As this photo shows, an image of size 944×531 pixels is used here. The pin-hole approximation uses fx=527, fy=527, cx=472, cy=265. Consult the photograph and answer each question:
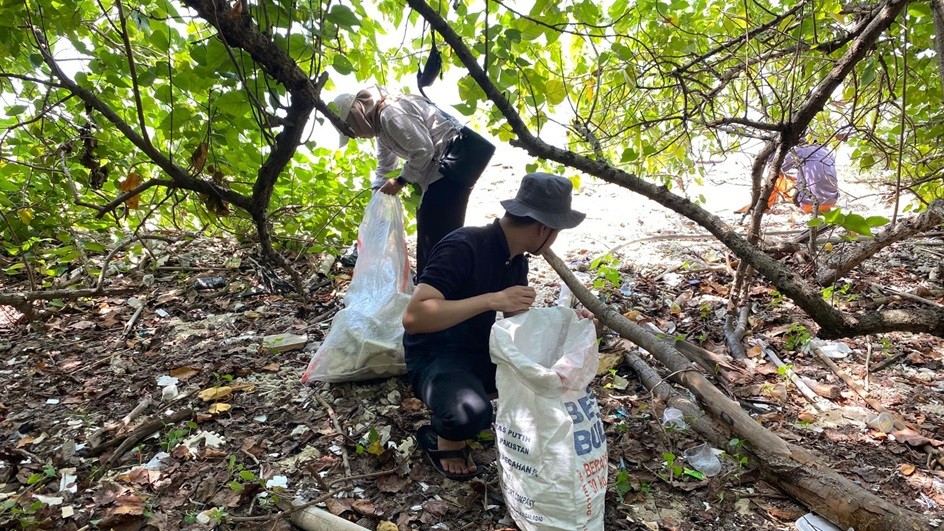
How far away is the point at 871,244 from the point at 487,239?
2.10 metres

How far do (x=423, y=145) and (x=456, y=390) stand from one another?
137cm

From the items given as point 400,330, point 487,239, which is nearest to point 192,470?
point 400,330

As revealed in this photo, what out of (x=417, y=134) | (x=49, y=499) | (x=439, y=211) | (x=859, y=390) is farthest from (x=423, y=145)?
(x=859, y=390)

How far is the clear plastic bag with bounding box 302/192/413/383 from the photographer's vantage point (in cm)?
267

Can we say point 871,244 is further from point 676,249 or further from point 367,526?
point 367,526

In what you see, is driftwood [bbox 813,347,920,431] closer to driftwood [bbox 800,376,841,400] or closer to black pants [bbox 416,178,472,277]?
driftwood [bbox 800,376,841,400]

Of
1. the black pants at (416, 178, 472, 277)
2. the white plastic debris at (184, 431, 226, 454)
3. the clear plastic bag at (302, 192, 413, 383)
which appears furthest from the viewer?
the black pants at (416, 178, 472, 277)

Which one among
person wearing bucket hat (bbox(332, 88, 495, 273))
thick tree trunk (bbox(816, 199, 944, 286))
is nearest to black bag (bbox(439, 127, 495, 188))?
person wearing bucket hat (bbox(332, 88, 495, 273))

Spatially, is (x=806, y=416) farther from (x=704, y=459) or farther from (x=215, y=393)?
(x=215, y=393)

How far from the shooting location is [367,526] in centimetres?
192

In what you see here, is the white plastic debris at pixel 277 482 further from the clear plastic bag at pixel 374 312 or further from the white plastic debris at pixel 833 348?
the white plastic debris at pixel 833 348

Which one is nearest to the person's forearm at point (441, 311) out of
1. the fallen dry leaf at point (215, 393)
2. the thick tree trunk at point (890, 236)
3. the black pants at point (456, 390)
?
the black pants at point (456, 390)

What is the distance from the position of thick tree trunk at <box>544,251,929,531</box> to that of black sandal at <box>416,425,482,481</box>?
108 cm

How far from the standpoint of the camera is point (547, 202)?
2166 mm
